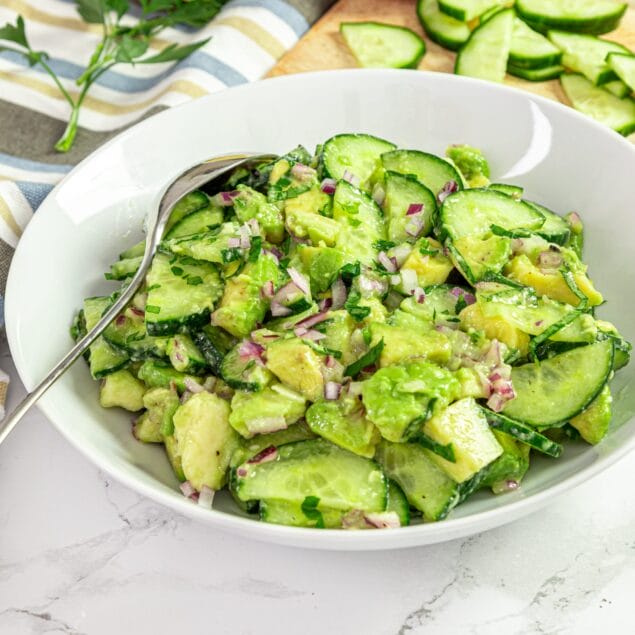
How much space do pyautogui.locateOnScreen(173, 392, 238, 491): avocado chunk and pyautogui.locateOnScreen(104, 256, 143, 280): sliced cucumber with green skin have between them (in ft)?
2.52

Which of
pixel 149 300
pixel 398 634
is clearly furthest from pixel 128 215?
pixel 398 634

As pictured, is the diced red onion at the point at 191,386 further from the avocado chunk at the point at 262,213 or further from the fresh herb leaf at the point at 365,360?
the avocado chunk at the point at 262,213

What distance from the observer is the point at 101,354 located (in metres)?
2.80

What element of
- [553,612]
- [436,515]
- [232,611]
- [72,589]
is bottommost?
[72,589]

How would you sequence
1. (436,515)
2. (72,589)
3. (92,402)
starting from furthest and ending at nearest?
(92,402)
(72,589)
(436,515)

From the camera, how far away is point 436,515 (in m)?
2.29

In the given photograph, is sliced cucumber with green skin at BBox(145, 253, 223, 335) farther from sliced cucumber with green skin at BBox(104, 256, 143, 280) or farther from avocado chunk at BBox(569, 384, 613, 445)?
avocado chunk at BBox(569, 384, 613, 445)

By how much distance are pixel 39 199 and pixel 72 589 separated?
1595 millimetres

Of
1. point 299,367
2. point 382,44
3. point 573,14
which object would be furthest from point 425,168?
point 573,14

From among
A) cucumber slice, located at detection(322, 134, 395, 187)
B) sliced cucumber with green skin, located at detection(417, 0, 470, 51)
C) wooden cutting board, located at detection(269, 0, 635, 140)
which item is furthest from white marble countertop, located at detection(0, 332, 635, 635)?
sliced cucumber with green skin, located at detection(417, 0, 470, 51)

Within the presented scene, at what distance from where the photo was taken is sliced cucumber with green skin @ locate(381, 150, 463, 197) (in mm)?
3137

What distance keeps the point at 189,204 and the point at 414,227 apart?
851 millimetres

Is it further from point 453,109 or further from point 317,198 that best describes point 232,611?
point 453,109

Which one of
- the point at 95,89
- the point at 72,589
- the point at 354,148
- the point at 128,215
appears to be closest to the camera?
the point at 72,589
